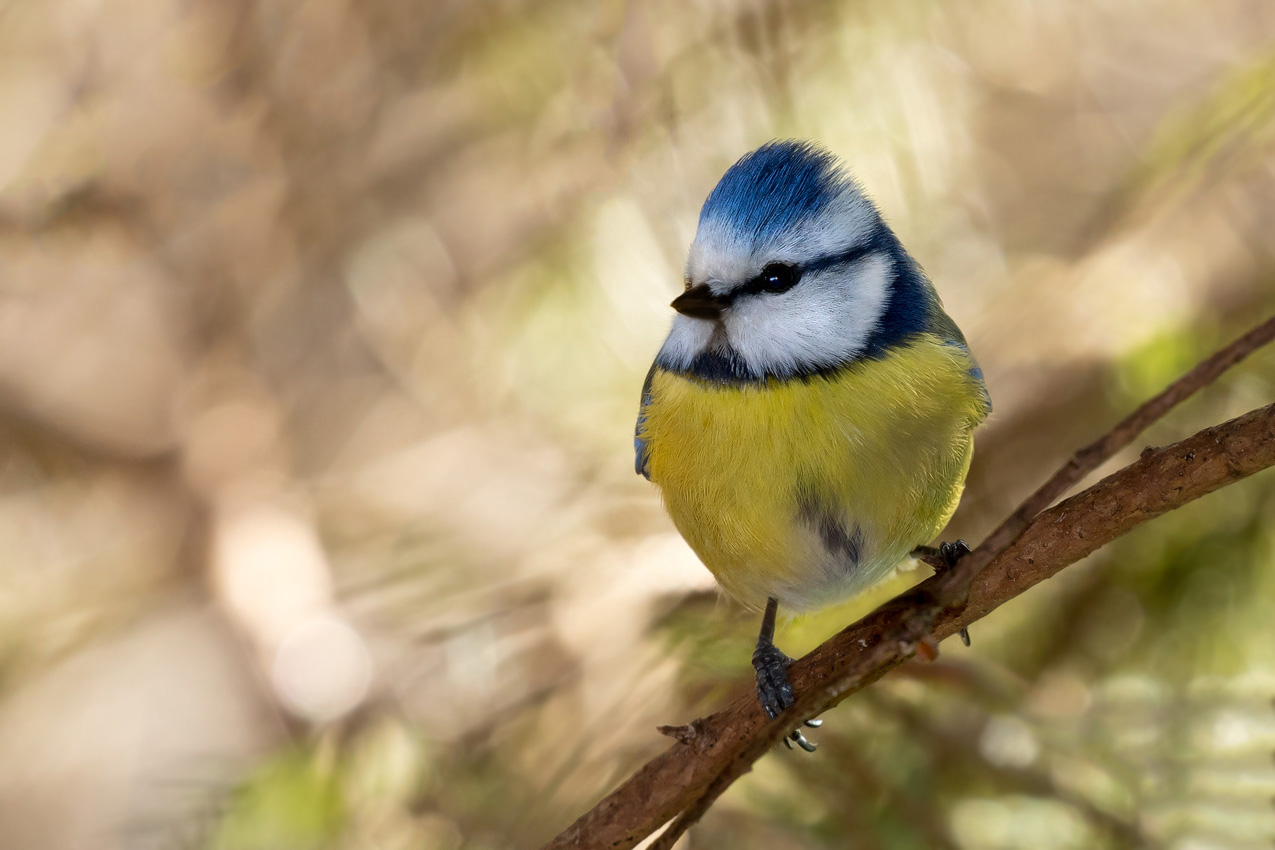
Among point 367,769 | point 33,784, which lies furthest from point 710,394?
point 33,784

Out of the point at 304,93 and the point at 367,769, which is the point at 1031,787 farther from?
the point at 304,93

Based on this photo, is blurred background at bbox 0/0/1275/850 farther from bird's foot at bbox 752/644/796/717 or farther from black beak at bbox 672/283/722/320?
black beak at bbox 672/283/722/320

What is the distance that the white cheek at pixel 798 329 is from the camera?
798 mm

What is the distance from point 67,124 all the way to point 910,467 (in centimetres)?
138

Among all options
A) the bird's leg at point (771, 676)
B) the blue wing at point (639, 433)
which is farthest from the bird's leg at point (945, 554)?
the blue wing at point (639, 433)

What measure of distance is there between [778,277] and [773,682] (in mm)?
350

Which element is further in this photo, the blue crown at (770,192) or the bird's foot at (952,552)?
the bird's foot at (952,552)

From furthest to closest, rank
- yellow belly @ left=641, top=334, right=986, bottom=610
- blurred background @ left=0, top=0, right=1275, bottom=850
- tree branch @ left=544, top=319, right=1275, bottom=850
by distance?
blurred background @ left=0, top=0, right=1275, bottom=850
yellow belly @ left=641, top=334, right=986, bottom=610
tree branch @ left=544, top=319, right=1275, bottom=850

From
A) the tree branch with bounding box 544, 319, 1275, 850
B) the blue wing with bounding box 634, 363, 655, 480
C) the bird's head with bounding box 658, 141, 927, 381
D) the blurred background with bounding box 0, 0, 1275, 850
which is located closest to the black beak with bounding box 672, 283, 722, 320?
the bird's head with bounding box 658, 141, 927, 381

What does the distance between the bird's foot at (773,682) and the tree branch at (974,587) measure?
0.08 feet

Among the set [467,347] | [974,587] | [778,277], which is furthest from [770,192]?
[467,347]

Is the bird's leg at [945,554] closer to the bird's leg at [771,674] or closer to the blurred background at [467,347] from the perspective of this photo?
the bird's leg at [771,674]

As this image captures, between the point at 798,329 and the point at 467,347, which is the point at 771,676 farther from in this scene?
the point at 467,347

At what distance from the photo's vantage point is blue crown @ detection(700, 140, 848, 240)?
2.61 ft
